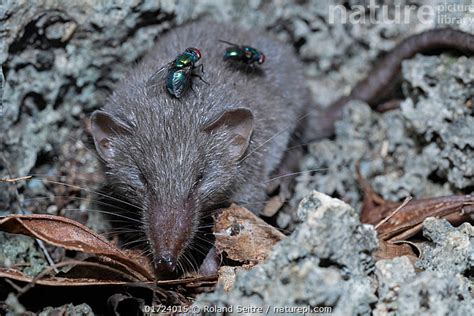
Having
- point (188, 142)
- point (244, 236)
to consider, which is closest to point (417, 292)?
point (244, 236)

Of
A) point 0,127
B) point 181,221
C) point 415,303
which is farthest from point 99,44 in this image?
point 415,303

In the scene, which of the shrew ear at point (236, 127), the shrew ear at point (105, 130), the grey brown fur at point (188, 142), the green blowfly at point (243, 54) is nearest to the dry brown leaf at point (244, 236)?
the grey brown fur at point (188, 142)

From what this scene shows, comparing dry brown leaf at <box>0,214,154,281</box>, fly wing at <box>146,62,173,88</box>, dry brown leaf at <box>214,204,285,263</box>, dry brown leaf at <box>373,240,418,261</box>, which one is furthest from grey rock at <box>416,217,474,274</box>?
fly wing at <box>146,62,173,88</box>

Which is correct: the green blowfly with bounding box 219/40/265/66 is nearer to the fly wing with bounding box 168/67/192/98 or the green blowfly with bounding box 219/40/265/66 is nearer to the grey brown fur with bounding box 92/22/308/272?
the grey brown fur with bounding box 92/22/308/272

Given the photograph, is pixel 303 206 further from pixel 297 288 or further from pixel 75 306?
pixel 75 306

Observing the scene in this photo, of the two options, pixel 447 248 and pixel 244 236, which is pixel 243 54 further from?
pixel 447 248
